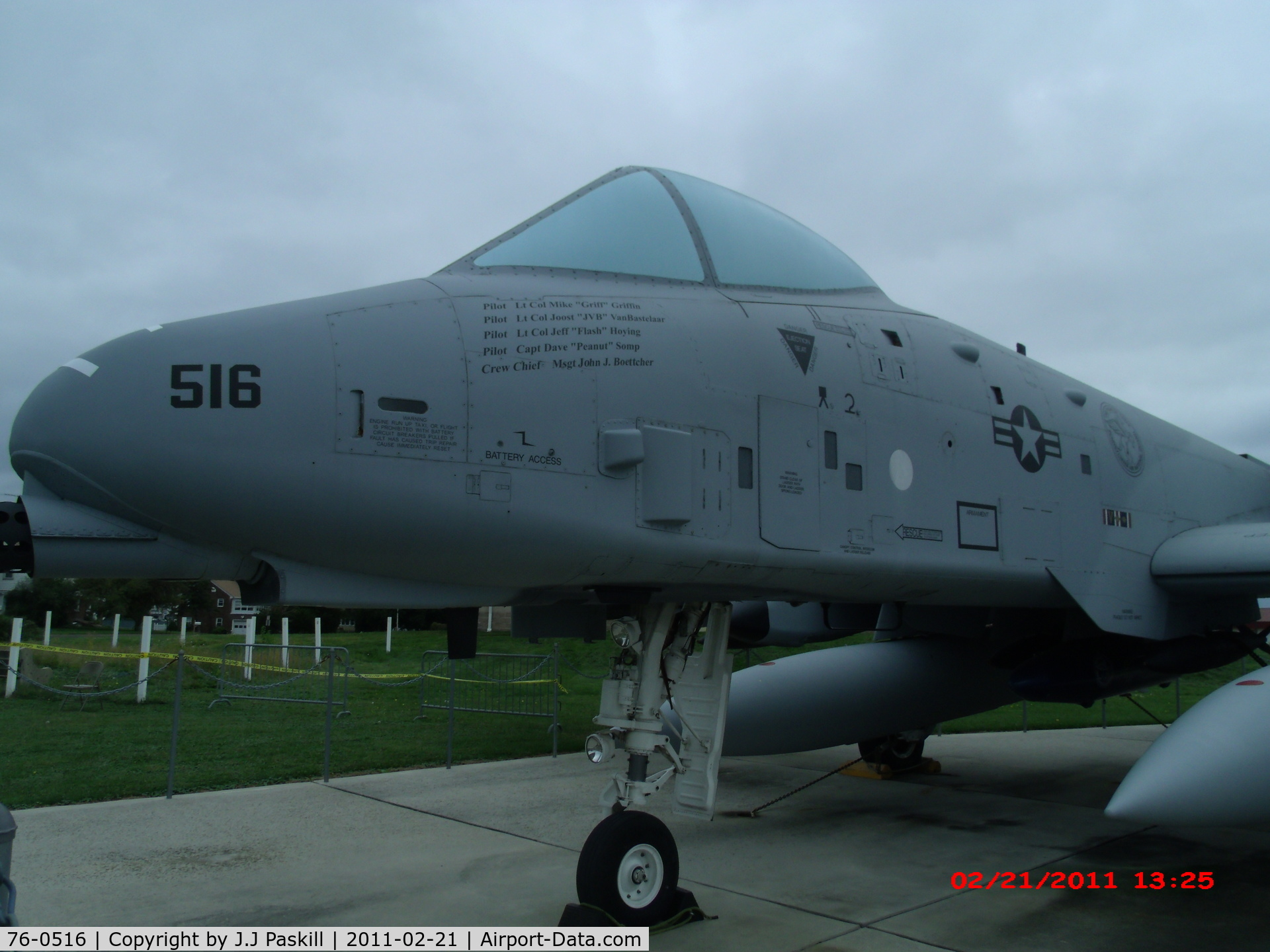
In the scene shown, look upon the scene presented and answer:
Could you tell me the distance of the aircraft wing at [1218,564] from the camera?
20.8 feet

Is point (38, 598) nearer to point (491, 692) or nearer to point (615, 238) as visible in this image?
point (491, 692)

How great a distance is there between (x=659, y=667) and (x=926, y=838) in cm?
334

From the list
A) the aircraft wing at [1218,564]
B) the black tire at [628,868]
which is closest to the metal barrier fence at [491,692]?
the aircraft wing at [1218,564]

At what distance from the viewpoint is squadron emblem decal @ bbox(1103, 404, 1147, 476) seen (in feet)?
22.7

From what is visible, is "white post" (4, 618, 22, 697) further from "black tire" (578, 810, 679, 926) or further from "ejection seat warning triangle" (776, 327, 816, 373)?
"ejection seat warning triangle" (776, 327, 816, 373)

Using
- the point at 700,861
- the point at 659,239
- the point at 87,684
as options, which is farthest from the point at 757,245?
the point at 87,684

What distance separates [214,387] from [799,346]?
2.86m

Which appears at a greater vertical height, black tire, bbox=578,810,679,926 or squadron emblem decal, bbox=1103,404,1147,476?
squadron emblem decal, bbox=1103,404,1147,476

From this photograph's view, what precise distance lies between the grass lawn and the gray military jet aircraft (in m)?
5.46

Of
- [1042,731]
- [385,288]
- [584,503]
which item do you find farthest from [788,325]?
[1042,731]

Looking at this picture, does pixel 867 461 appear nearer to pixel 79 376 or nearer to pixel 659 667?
pixel 659 667

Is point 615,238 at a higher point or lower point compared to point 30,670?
higher

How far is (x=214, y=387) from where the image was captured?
333 centimetres

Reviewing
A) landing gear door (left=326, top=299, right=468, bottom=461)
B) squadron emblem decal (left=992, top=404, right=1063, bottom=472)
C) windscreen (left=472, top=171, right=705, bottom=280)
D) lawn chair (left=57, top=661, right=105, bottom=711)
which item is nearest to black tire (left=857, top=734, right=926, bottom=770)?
squadron emblem decal (left=992, top=404, right=1063, bottom=472)
